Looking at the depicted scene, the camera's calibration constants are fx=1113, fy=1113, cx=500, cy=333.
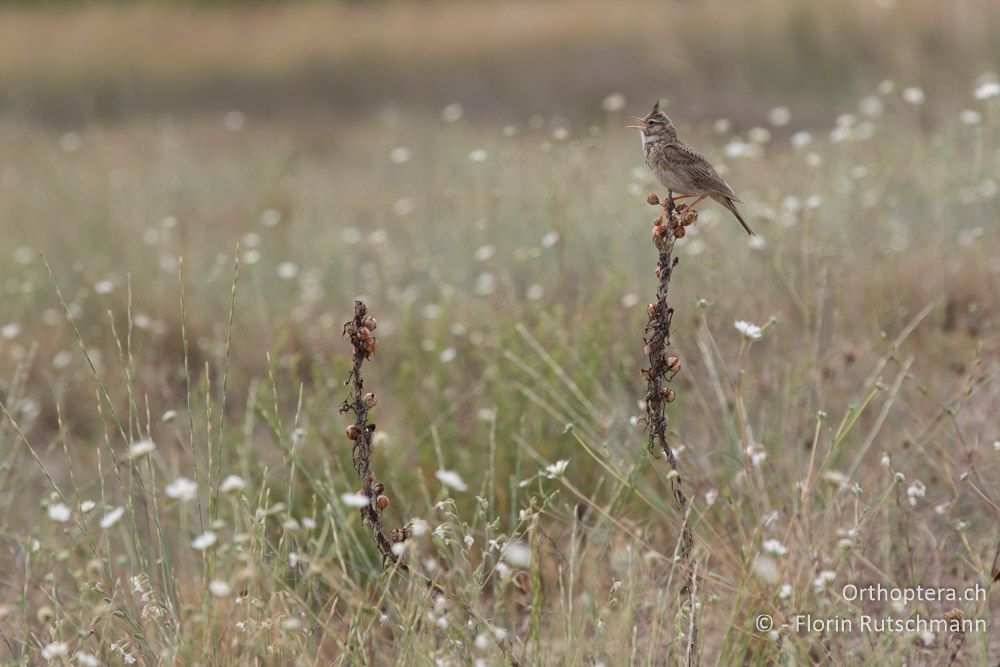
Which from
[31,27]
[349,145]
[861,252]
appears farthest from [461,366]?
[31,27]

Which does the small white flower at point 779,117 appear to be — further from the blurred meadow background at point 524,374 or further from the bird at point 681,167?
the bird at point 681,167

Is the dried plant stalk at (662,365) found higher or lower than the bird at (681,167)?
lower

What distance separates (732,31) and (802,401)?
8352mm

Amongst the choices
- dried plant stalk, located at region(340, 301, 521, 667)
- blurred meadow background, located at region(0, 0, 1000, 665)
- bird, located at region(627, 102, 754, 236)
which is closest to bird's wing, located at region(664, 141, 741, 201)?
bird, located at region(627, 102, 754, 236)

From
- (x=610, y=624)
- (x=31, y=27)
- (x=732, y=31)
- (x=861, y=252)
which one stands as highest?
(x=31, y=27)

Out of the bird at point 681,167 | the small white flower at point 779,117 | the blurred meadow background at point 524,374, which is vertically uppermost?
the small white flower at point 779,117

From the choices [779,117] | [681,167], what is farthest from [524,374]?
[779,117]

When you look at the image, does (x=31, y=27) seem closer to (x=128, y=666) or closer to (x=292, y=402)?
(x=292, y=402)

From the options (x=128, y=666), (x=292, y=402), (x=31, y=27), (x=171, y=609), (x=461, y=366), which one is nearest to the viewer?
(x=171, y=609)

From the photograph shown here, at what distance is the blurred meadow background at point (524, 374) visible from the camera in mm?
2176

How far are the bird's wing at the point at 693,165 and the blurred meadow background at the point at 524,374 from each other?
13.3 inches

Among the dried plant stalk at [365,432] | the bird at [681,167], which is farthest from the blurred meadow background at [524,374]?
the bird at [681,167]

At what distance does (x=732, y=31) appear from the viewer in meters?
11.0

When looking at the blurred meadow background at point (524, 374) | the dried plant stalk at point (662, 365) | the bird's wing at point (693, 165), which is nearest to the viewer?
the dried plant stalk at point (662, 365)
